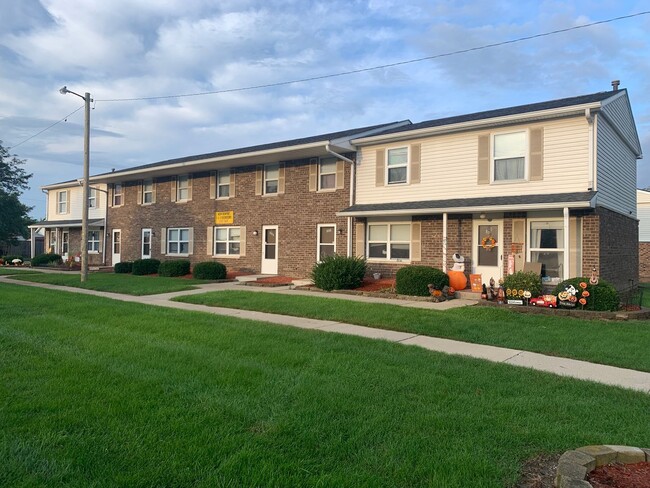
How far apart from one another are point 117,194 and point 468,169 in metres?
20.2

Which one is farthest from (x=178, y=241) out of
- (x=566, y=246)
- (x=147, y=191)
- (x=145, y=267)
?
(x=566, y=246)

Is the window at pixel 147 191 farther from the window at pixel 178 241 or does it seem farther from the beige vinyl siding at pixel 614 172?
the beige vinyl siding at pixel 614 172

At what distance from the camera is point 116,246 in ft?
90.1

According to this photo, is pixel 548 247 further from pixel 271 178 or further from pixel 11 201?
pixel 11 201

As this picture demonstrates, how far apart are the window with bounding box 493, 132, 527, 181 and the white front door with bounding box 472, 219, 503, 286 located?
1.35 metres

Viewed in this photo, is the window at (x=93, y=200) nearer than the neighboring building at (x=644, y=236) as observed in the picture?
No

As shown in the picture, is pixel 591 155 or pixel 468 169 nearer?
pixel 591 155

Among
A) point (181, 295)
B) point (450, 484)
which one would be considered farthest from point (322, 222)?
point (450, 484)

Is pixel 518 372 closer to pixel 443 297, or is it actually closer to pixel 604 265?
pixel 443 297

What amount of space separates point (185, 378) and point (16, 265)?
1204 inches

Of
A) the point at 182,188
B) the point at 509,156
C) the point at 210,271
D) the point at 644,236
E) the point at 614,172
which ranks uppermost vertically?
the point at 182,188

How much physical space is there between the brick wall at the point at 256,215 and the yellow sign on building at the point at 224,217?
18 centimetres

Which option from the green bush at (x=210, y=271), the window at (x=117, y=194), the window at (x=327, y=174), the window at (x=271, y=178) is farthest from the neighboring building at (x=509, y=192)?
the window at (x=117, y=194)

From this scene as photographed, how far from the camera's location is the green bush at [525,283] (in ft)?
38.8
